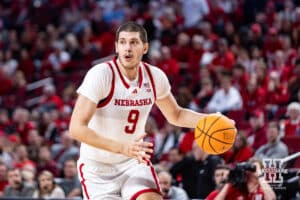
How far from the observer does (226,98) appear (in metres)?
14.7

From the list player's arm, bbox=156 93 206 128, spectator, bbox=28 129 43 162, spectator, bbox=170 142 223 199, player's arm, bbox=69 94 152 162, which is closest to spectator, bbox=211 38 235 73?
spectator, bbox=28 129 43 162

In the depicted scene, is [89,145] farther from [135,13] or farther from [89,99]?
[135,13]

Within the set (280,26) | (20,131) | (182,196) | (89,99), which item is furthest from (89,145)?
(280,26)

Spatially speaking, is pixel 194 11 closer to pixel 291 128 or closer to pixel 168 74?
pixel 168 74

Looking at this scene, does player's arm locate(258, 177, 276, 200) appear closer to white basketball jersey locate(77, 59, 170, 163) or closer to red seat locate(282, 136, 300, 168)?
red seat locate(282, 136, 300, 168)

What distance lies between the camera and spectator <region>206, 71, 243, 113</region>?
14531 mm

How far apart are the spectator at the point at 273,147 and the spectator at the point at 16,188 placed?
3585 millimetres

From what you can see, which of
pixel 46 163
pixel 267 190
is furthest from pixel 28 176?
pixel 267 190

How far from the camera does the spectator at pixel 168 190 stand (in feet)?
33.8

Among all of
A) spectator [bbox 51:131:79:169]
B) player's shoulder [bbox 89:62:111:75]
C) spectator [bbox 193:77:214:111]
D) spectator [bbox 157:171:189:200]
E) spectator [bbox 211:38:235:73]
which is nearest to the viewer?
player's shoulder [bbox 89:62:111:75]

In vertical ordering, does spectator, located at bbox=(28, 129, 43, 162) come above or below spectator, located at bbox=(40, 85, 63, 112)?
below

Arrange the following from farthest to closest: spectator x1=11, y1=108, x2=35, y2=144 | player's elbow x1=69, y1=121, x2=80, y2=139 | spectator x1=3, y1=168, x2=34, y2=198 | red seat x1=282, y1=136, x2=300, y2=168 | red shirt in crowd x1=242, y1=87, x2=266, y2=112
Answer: spectator x1=11, y1=108, x2=35, y2=144 → red shirt in crowd x1=242, y1=87, x2=266, y2=112 → spectator x1=3, y1=168, x2=34, y2=198 → red seat x1=282, y1=136, x2=300, y2=168 → player's elbow x1=69, y1=121, x2=80, y2=139

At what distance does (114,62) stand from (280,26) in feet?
34.9
